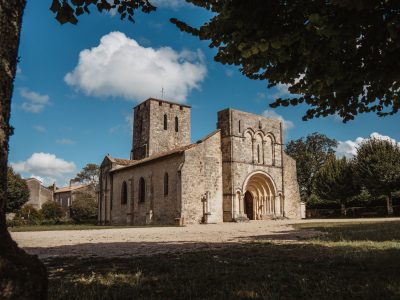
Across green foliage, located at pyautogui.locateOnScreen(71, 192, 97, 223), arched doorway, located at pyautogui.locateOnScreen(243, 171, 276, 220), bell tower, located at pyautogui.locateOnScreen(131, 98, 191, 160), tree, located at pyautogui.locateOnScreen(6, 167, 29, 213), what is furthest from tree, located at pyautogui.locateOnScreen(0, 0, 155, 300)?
green foliage, located at pyautogui.locateOnScreen(71, 192, 97, 223)

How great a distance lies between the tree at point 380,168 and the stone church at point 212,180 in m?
6.80

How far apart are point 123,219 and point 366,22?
32.9 metres

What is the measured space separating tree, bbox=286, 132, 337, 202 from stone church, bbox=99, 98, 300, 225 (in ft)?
77.4

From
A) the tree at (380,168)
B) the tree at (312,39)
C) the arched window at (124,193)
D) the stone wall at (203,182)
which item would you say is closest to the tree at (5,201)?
the tree at (312,39)

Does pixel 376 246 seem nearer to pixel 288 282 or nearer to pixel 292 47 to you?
pixel 288 282

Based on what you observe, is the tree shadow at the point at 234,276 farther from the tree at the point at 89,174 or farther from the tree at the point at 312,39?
the tree at the point at 89,174

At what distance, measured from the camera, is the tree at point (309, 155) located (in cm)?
5925

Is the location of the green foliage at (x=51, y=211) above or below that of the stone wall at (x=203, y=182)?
below

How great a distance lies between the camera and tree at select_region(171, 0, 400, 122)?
4824mm

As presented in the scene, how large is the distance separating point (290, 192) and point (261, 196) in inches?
126

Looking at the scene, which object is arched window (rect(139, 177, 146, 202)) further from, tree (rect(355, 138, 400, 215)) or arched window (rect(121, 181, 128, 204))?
tree (rect(355, 138, 400, 215))

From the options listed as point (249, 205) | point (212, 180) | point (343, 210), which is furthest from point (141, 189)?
point (343, 210)

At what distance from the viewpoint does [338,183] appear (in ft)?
132

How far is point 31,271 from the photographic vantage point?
2.61 m
